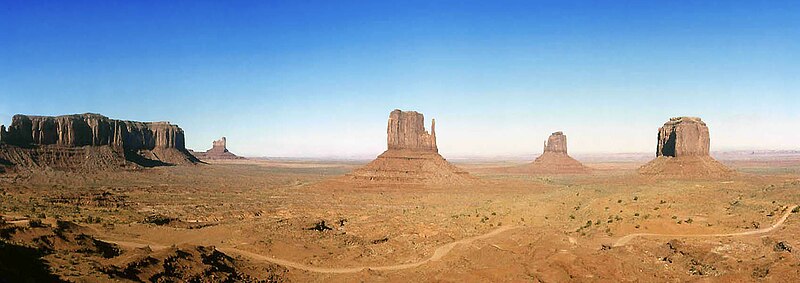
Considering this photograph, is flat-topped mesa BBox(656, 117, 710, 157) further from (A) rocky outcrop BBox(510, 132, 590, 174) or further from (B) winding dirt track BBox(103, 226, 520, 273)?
(B) winding dirt track BBox(103, 226, 520, 273)

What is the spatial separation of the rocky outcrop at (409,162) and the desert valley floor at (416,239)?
85.3 feet

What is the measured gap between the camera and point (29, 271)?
17547mm

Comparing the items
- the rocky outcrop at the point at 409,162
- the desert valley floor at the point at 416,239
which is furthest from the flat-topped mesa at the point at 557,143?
the desert valley floor at the point at 416,239

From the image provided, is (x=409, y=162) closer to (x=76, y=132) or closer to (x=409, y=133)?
(x=409, y=133)

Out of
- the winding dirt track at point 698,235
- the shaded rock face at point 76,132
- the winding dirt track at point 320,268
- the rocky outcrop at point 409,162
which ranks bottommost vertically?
the winding dirt track at point 320,268

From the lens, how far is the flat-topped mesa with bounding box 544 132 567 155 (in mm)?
150125

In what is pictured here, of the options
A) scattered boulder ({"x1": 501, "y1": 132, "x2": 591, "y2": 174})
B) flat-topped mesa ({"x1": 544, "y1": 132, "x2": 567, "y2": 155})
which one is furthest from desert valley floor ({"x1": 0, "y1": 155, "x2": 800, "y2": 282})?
flat-topped mesa ({"x1": 544, "y1": 132, "x2": 567, "y2": 155})

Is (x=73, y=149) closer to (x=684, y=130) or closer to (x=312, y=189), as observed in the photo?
(x=312, y=189)

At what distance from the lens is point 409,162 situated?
9044 cm

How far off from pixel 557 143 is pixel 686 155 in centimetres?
5808

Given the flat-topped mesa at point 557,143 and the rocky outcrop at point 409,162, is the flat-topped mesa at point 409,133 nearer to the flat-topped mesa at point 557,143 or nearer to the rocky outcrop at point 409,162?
the rocky outcrop at point 409,162

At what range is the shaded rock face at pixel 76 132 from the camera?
333 feet

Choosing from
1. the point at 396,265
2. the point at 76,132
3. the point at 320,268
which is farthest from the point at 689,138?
the point at 76,132

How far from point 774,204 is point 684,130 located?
60198 mm
